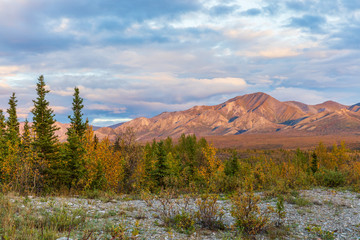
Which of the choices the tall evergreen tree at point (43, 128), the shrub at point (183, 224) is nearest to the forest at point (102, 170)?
the tall evergreen tree at point (43, 128)

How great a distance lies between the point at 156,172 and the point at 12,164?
54.9 ft

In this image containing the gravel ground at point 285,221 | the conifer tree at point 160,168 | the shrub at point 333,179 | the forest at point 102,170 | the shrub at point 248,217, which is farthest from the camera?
the conifer tree at point 160,168

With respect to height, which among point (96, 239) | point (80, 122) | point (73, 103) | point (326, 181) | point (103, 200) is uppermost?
point (73, 103)

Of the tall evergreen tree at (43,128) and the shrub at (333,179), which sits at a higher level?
the tall evergreen tree at (43,128)

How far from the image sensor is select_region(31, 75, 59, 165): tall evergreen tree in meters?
27.6

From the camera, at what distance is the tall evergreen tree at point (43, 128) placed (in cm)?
2765

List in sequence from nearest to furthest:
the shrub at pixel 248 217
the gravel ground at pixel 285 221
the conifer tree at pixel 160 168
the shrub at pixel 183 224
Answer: the gravel ground at pixel 285 221 < the shrub at pixel 183 224 < the shrub at pixel 248 217 < the conifer tree at pixel 160 168

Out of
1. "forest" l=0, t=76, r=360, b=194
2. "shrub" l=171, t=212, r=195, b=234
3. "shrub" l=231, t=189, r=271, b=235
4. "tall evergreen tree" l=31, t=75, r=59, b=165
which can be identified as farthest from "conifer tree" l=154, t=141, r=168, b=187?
"shrub" l=231, t=189, r=271, b=235

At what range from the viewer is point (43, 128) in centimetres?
2973

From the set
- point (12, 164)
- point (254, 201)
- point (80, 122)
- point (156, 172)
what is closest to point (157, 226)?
point (254, 201)

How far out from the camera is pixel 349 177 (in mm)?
25969

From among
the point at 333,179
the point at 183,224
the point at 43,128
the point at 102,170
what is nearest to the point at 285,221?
the point at 183,224

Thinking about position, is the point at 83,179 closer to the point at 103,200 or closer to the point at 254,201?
the point at 103,200

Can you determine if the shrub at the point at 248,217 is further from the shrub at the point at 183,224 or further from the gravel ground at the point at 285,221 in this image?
the shrub at the point at 183,224
